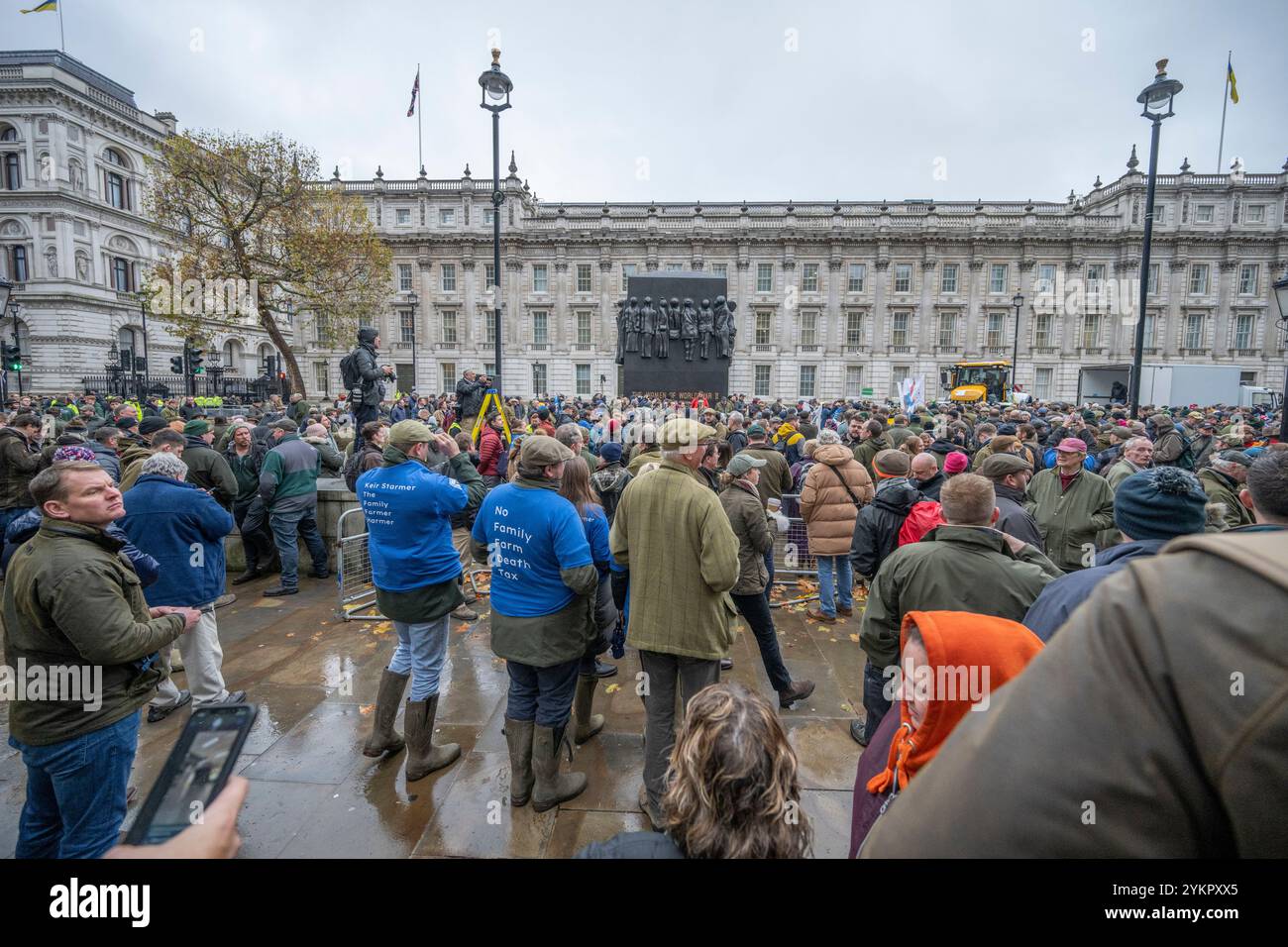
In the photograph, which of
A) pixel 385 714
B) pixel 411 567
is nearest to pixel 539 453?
pixel 411 567

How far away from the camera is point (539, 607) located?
362 cm

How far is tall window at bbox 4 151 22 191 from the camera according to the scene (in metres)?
38.4

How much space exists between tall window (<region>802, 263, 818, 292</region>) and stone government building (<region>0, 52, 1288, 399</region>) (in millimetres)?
145

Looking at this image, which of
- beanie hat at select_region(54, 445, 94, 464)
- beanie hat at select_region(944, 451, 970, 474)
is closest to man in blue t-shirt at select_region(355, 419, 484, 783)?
beanie hat at select_region(54, 445, 94, 464)

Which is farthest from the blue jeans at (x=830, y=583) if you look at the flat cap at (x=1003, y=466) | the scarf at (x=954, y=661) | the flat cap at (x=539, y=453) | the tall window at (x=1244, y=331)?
the tall window at (x=1244, y=331)

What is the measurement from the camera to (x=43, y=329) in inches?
1500

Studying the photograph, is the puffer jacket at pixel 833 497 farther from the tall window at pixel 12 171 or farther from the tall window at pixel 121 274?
the tall window at pixel 12 171

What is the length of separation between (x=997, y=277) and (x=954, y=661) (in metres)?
52.0
